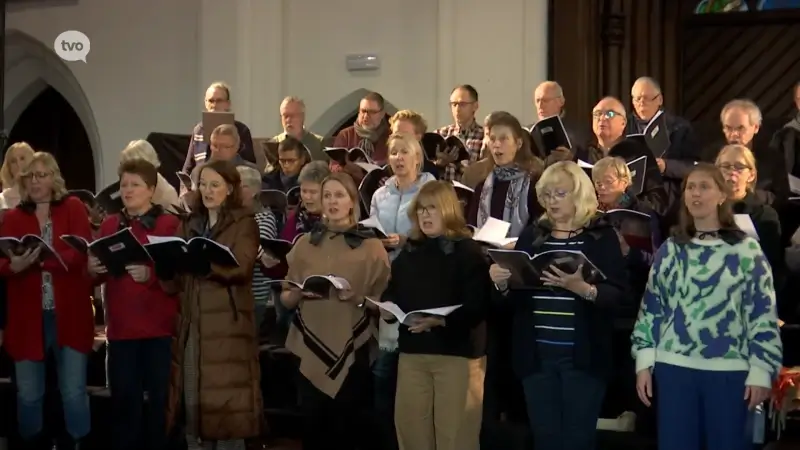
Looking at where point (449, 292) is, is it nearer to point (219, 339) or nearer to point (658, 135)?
point (219, 339)

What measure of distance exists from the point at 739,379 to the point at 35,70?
7935 mm

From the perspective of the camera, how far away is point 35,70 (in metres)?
9.98

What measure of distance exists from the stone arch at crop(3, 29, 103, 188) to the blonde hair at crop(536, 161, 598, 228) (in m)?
5.88

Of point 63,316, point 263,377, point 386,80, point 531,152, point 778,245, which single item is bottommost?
point 263,377

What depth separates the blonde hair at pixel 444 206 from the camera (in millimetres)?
4125

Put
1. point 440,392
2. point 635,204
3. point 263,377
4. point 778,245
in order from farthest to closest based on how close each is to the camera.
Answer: point 263,377, point 635,204, point 778,245, point 440,392

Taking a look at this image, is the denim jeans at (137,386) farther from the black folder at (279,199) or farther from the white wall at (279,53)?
the white wall at (279,53)

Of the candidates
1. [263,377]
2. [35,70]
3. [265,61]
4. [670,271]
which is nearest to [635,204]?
[670,271]

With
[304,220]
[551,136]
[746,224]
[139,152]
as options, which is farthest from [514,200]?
[139,152]

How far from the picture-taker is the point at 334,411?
14.4 ft

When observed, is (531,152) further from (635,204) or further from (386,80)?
(386,80)

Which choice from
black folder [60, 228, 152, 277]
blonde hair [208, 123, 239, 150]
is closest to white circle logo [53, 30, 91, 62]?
blonde hair [208, 123, 239, 150]

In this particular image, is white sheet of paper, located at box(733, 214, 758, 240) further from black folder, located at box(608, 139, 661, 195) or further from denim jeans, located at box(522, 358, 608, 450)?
black folder, located at box(608, 139, 661, 195)

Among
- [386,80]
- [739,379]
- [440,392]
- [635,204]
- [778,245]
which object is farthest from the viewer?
[386,80]
